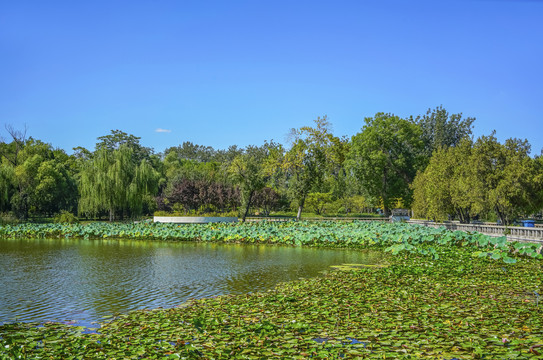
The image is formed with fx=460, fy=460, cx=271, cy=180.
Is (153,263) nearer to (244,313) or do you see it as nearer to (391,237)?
(244,313)

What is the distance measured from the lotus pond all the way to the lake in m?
0.97

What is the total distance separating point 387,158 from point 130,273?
1578 inches

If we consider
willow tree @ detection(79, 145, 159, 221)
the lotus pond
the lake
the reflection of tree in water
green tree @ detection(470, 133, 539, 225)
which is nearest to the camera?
the lotus pond

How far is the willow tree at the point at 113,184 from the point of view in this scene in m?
34.1

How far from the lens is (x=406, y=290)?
9781mm

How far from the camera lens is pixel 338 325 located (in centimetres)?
705

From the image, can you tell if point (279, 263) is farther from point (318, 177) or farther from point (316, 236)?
point (318, 177)

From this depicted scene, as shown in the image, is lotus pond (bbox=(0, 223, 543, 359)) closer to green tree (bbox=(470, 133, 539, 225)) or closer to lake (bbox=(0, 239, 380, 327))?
lake (bbox=(0, 239, 380, 327))

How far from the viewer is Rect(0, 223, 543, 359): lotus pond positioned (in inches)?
229

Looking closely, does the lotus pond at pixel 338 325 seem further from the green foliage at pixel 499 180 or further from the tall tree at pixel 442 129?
the tall tree at pixel 442 129

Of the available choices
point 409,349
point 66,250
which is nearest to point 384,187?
point 66,250

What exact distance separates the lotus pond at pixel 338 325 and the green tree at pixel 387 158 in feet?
123

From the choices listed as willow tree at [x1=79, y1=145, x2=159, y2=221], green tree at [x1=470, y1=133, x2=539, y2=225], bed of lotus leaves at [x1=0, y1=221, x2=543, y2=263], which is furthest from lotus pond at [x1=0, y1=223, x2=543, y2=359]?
willow tree at [x1=79, y1=145, x2=159, y2=221]

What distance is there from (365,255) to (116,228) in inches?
651
